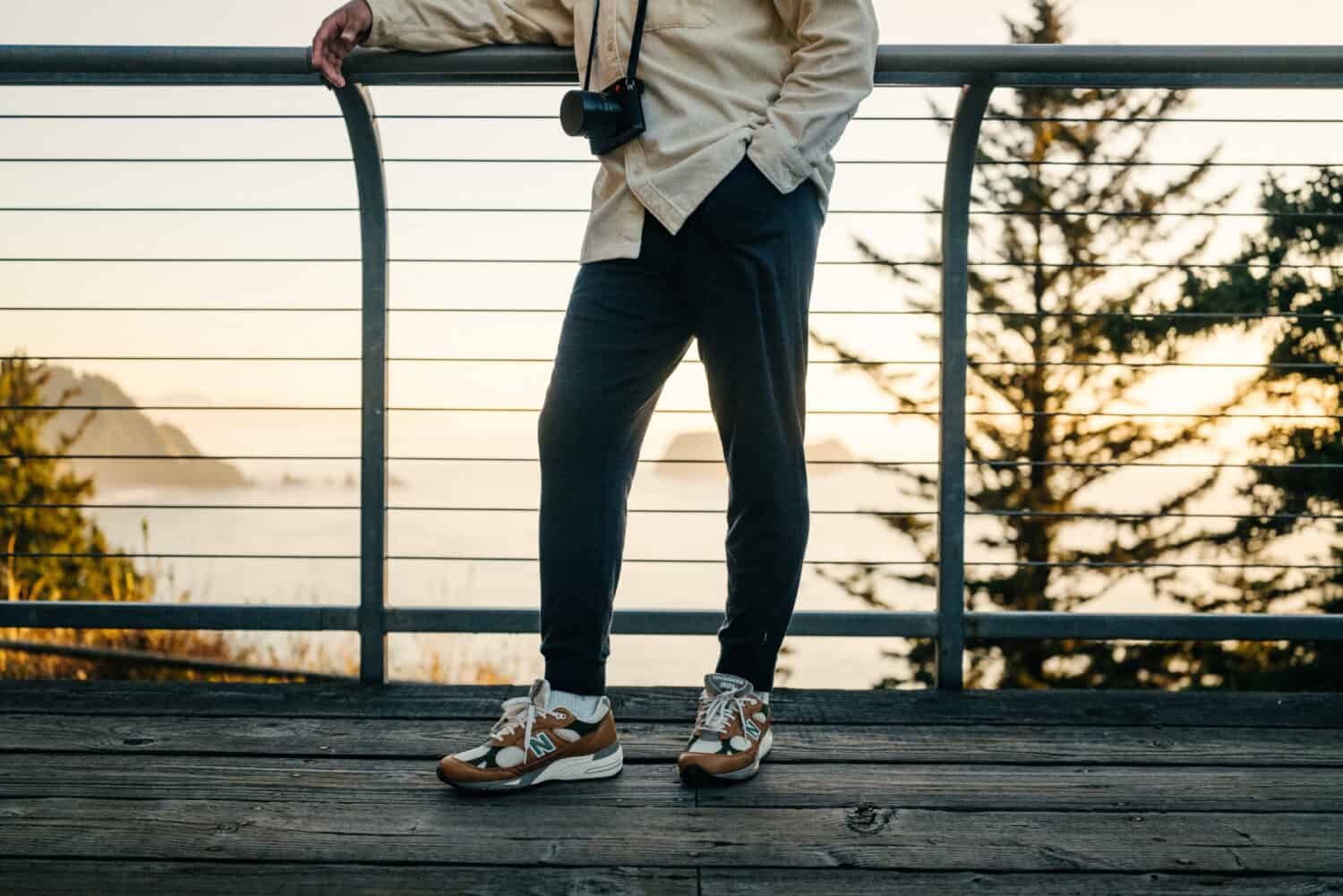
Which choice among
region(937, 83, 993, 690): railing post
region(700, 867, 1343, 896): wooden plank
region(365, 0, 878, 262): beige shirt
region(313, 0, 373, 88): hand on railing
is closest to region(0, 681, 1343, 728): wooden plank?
region(937, 83, 993, 690): railing post

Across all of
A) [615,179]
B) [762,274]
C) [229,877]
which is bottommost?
[229,877]

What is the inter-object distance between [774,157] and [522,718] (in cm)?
76

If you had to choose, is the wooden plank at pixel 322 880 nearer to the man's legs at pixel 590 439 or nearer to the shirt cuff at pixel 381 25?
the man's legs at pixel 590 439

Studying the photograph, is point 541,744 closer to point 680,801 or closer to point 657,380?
point 680,801

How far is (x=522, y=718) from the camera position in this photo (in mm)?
1368

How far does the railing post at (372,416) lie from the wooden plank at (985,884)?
848mm

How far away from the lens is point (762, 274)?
136 centimetres

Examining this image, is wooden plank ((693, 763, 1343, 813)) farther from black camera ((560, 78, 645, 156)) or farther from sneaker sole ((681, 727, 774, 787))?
black camera ((560, 78, 645, 156))

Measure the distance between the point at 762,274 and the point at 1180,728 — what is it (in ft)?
2.99

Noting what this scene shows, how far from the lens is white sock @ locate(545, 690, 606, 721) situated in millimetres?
1378

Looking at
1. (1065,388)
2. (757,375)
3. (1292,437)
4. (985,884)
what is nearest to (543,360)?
(757,375)

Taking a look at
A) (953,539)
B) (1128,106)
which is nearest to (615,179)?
(953,539)

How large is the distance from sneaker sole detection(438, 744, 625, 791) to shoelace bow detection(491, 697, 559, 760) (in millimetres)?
30

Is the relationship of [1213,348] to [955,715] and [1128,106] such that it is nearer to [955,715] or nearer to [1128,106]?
[1128,106]
